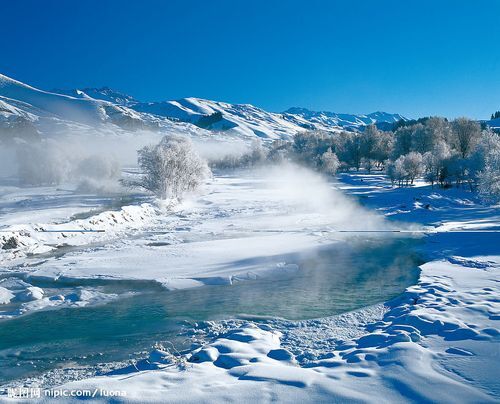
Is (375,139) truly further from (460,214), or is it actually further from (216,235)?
(216,235)

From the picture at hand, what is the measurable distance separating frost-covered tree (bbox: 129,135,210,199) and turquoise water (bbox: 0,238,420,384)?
122ft

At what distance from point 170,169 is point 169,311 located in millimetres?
42641

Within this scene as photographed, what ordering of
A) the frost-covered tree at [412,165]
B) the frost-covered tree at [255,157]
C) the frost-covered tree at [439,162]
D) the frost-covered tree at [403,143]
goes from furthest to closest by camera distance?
the frost-covered tree at [255,157], the frost-covered tree at [403,143], the frost-covered tree at [412,165], the frost-covered tree at [439,162]

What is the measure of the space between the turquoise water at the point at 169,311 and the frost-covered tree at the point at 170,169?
37.0 meters

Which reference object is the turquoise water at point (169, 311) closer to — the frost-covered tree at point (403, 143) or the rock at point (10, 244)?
the rock at point (10, 244)

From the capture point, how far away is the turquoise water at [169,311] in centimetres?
1223

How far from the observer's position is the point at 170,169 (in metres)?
56.8

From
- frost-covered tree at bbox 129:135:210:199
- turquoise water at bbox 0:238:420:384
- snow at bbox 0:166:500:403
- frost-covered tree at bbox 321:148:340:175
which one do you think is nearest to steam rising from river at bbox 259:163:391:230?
snow at bbox 0:166:500:403

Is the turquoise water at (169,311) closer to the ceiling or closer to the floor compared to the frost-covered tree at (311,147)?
closer to the floor

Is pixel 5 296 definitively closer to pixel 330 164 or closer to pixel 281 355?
pixel 281 355

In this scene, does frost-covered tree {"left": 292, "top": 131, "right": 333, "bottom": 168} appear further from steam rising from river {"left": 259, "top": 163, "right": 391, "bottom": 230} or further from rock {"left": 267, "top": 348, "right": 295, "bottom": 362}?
rock {"left": 267, "top": 348, "right": 295, "bottom": 362}

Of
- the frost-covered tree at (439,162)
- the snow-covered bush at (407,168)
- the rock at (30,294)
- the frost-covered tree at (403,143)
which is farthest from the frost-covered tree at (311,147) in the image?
the rock at (30,294)

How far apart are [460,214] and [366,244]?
18.8 meters

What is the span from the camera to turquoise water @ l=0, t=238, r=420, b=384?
40.1 feet
